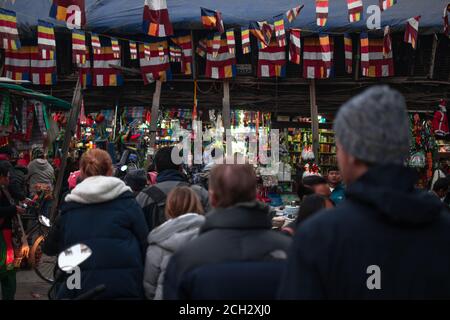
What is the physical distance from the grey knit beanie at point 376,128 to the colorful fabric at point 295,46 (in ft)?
39.1

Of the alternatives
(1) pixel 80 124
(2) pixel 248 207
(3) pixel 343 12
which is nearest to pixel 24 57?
(1) pixel 80 124

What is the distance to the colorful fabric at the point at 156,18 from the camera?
1231 cm

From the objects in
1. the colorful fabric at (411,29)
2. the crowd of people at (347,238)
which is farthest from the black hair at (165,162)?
the colorful fabric at (411,29)

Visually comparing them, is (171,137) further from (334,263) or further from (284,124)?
(334,263)

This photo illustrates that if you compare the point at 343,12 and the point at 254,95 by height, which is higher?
the point at 343,12

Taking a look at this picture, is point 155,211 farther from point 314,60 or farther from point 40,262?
point 314,60

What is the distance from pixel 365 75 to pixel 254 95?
319cm

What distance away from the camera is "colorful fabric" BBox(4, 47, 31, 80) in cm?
1448

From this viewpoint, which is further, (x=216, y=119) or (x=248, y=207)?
(x=216, y=119)

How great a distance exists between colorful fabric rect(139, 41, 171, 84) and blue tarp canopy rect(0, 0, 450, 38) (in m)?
0.57

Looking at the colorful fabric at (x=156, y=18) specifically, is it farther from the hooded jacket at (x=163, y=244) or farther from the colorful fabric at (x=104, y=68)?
the hooded jacket at (x=163, y=244)

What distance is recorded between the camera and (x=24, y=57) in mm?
14742
